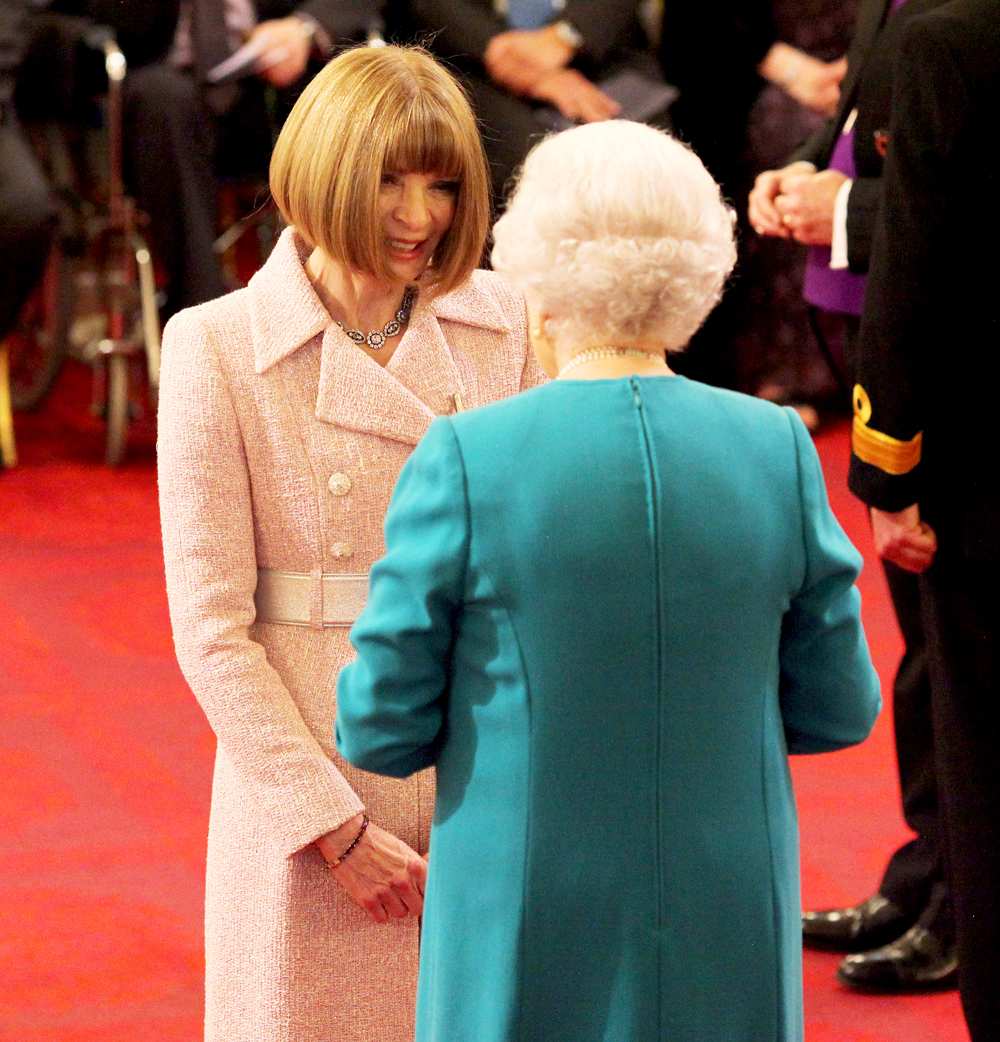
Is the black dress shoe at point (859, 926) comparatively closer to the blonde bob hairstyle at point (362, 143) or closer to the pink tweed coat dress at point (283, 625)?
the pink tweed coat dress at point (283, 625)

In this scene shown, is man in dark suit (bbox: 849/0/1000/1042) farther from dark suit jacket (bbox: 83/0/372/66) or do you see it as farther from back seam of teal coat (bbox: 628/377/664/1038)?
dark suit jacket (bbox: 83/0/372/66)

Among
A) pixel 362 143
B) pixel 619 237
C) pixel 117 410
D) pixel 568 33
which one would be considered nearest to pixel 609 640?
pixel 619 237

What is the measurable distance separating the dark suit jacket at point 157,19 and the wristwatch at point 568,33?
21.8 inches

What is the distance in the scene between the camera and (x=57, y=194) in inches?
238

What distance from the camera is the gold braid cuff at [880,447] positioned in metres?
2.37

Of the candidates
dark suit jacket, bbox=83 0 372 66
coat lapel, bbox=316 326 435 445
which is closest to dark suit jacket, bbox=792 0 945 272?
coat lapel, bbox=316 326 435 445

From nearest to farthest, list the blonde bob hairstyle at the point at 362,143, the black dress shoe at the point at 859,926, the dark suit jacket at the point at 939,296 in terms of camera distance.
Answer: the blonde bob hairstyle at the point at 362,143 → the dark suit jacket at the point at 939,296 → the black dress shoe at the point at 859,926

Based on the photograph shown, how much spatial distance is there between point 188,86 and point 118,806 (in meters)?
2.85

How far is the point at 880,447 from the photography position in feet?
7.82

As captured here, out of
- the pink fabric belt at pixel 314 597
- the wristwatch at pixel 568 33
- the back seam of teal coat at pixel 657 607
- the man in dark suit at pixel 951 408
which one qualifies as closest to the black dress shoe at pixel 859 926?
the man in dark suit at pixel 951 408

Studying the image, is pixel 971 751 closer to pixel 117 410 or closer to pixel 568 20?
pixel 568 20

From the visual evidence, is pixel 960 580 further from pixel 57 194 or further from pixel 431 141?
pixel 57 194

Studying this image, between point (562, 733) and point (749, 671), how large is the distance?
17cm

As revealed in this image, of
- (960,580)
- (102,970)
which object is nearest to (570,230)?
(960,580)
